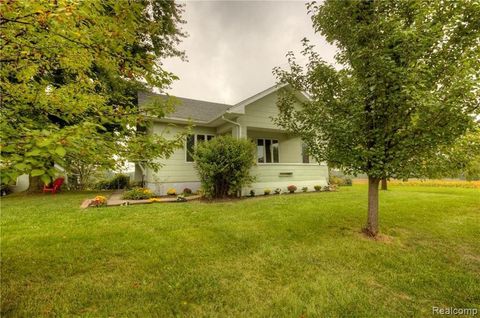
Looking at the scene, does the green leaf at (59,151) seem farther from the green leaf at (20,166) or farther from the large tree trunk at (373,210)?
the large tree trunk at (373,210)

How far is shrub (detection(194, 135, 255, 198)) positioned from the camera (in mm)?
9328

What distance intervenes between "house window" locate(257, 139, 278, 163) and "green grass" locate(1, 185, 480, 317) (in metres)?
6.92

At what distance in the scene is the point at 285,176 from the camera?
12.4 metres

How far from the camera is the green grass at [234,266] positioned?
2.72 meters

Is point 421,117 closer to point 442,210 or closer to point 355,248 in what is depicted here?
point 355,248

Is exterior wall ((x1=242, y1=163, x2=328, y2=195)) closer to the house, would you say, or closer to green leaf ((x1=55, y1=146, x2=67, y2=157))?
the house

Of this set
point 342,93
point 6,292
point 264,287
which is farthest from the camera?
point 342,93

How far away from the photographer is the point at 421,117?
3.98 metres

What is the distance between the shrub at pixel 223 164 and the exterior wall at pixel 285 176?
1128mm

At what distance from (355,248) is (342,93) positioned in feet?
11.4

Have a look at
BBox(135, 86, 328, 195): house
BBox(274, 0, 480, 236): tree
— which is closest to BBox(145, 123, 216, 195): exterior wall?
BBox(135, 86, 328, 195): house

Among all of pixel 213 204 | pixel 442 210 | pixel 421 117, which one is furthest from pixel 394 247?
pixel 213 204

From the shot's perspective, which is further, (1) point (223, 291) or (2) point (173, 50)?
(2) point (173, 50)

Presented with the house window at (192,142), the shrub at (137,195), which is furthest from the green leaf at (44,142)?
the house window at (192,142)
